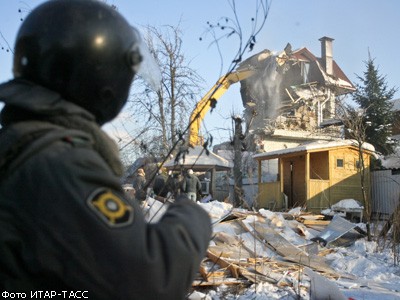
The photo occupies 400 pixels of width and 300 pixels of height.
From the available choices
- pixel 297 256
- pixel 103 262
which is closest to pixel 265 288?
pixel 297 256

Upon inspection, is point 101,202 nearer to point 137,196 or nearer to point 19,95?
point 19,95

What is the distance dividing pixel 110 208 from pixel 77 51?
1.68ft

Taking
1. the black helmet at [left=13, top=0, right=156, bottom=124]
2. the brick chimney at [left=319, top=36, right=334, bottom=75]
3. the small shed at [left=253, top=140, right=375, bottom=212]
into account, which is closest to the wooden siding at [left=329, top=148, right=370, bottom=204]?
the small shed at [left=253, top=140, right=375, bottom=212]

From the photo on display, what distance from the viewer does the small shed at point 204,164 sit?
9.08 feet

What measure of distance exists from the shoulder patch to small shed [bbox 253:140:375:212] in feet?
58.7

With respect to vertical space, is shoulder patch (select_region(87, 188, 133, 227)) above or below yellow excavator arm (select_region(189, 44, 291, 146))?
below

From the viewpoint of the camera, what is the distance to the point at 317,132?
32.7 m

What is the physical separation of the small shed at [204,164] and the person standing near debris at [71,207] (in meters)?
1.46

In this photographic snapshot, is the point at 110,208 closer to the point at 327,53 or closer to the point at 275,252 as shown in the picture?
the point at 275,252

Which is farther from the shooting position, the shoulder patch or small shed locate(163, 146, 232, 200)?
small shed locate(163, 146, 232, 200)

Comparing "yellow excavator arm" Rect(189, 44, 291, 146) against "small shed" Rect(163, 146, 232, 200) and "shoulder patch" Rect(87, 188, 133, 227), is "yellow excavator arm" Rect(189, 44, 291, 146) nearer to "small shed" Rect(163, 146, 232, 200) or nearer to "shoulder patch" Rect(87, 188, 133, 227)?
"small shed" Rect(163, 146, 232, 200)

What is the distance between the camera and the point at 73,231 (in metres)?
1.01

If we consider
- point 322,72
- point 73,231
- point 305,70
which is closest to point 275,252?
point 73,231

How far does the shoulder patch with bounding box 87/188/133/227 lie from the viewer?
3.38 ft
